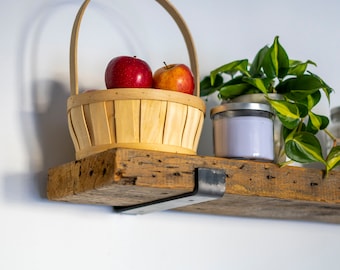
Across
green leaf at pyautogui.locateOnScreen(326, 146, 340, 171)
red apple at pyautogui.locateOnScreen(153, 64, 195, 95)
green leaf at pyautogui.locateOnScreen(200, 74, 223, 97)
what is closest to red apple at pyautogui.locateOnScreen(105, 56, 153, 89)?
red apple at pyautogui.locateOnScreen(153, 64, 195, 95)

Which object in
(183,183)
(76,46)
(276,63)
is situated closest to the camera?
(183,183)

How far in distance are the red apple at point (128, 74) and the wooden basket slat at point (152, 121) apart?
0.05 metres

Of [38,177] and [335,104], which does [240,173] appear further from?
[335,104]

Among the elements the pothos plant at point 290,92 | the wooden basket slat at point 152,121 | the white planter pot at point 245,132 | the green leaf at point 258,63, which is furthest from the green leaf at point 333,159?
the wooden basket slat at point 152,121

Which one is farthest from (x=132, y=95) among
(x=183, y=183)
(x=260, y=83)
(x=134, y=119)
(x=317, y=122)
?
(x=317, y=122)

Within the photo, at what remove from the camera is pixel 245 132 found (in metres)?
1.05

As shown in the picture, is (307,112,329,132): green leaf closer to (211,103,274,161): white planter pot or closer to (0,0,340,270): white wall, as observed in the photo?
(211,103,274,161): white planter pot

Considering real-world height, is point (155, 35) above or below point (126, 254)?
above

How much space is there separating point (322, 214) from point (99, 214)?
1.52 ft

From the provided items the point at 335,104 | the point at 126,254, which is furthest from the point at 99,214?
the point at 335,104

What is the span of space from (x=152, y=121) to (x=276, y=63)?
33 cm

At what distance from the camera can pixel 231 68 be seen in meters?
1.17

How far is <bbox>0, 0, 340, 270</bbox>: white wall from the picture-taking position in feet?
3.53

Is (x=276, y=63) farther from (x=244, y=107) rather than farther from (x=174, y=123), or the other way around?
(x=174, y=123)
